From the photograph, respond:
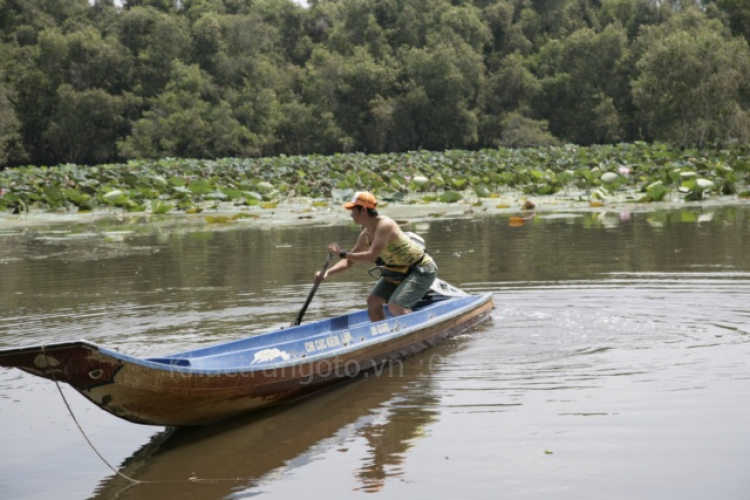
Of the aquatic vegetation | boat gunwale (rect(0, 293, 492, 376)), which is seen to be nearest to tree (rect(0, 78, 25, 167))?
the aquatic vegetation

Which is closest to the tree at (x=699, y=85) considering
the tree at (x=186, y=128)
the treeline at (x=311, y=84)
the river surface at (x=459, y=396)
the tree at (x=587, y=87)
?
the treeline at (x=311, y=84)

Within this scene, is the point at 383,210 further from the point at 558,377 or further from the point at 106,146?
the point at 106,146

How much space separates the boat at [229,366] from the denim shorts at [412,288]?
0.13m

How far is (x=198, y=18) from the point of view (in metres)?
67.5

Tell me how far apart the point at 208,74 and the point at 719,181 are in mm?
43963

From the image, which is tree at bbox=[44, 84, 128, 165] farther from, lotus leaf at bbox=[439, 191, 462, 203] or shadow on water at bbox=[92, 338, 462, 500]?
shadow on water at bbox=[92, 338, 462, 500]

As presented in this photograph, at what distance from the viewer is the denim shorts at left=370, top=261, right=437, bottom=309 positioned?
858 centimetres

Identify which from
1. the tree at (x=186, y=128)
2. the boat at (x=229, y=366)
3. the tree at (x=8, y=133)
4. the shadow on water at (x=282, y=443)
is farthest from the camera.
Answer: the tree at (x=186, y=128)

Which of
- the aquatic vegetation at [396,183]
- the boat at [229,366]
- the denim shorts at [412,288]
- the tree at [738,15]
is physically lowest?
the boat at [229,366]

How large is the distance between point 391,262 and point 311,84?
5417 cm

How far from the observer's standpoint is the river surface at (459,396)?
17.5 ft

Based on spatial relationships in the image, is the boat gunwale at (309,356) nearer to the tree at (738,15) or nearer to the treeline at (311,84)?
the tree at (738,15)

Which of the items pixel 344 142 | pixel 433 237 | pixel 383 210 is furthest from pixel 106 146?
pixel 433 237

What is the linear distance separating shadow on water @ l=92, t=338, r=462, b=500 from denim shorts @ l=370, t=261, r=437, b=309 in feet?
3.96
